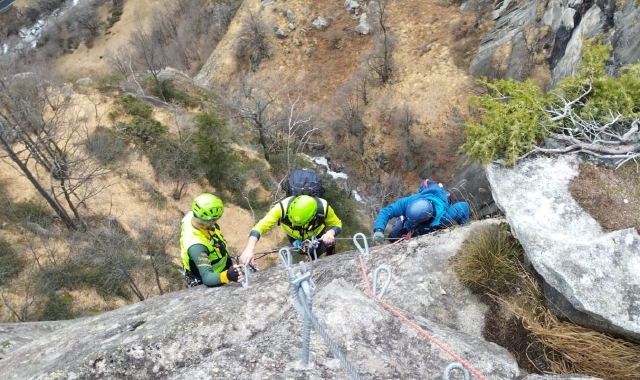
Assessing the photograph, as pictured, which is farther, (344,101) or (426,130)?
(344,101)

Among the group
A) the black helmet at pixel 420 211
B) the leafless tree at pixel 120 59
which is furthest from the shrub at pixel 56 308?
the leafless tree at pixel 120 59

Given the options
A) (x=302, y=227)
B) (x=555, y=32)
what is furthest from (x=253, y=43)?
(x=302, y=227)

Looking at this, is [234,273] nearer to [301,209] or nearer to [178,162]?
[301,209]

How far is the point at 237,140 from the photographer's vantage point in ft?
83.5

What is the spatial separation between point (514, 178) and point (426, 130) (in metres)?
24.8

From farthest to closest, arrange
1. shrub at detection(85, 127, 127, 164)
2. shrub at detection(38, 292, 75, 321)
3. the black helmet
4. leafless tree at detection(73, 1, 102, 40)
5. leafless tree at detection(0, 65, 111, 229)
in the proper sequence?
leafless tree at detection(73, 1, 102, 40) < shrub at detection(85, 127, 127, 164) < leafless tree at detection(0, 65, 111, 229) < shrub at detection(38, 292, 75, 321) < the black helmet

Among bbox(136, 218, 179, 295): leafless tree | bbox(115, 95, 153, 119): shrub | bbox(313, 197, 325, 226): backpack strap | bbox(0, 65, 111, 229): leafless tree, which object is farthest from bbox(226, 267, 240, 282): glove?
bbox(115, 95, 153, 119): shrub

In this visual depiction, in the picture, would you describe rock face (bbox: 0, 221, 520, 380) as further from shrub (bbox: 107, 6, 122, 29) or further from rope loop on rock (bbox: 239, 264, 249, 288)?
shrub (bbox: 107, 6, 122, 29)

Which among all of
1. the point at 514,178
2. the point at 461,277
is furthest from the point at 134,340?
the point at 514,178

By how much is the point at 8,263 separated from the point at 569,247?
53.6ft

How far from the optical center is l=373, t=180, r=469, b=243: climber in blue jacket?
5.56 metres

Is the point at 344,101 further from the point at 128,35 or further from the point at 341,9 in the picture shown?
the point at 128,35

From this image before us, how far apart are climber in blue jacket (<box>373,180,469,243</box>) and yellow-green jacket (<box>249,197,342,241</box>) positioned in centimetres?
75

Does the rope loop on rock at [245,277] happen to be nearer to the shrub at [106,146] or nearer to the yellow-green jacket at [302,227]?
the yellow-green jacket at [302,227]
